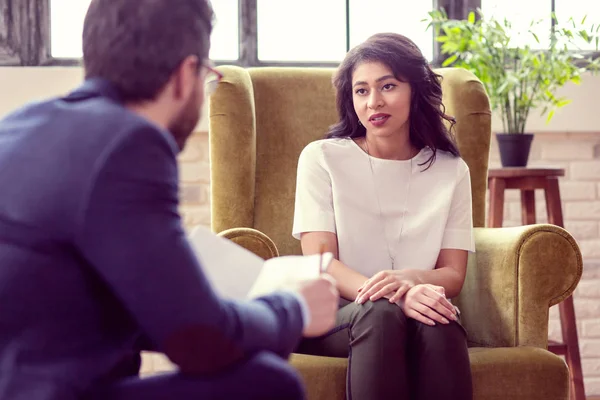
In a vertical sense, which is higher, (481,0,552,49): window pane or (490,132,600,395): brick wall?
(481,0,552,49): window pane

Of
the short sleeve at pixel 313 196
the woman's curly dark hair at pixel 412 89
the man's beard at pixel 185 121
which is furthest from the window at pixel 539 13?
the man's beard at pixel 185 121

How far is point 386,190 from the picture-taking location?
2154 mm

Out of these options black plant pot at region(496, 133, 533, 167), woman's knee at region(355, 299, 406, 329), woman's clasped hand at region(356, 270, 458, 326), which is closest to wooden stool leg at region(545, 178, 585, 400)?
black plant pot at region(496, 133, 533, 167)

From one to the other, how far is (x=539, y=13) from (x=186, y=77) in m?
2.63

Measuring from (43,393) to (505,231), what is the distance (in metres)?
1.42

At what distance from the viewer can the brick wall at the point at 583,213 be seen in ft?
→ 10.5

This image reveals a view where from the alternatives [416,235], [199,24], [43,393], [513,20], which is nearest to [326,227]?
[416,235]

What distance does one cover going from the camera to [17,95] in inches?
113

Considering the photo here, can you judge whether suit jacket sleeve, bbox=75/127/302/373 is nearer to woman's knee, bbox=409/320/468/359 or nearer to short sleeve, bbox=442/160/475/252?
woman's knee, bbox=409/320/468/359

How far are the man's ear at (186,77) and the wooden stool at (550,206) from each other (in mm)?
1871

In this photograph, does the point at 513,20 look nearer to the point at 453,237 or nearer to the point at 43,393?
the point at 453,237

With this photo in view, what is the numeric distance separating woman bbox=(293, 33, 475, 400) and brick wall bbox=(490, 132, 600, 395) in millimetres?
1100

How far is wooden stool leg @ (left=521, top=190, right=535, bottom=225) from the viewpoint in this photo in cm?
284

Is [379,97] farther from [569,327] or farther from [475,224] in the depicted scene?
[569,327]
